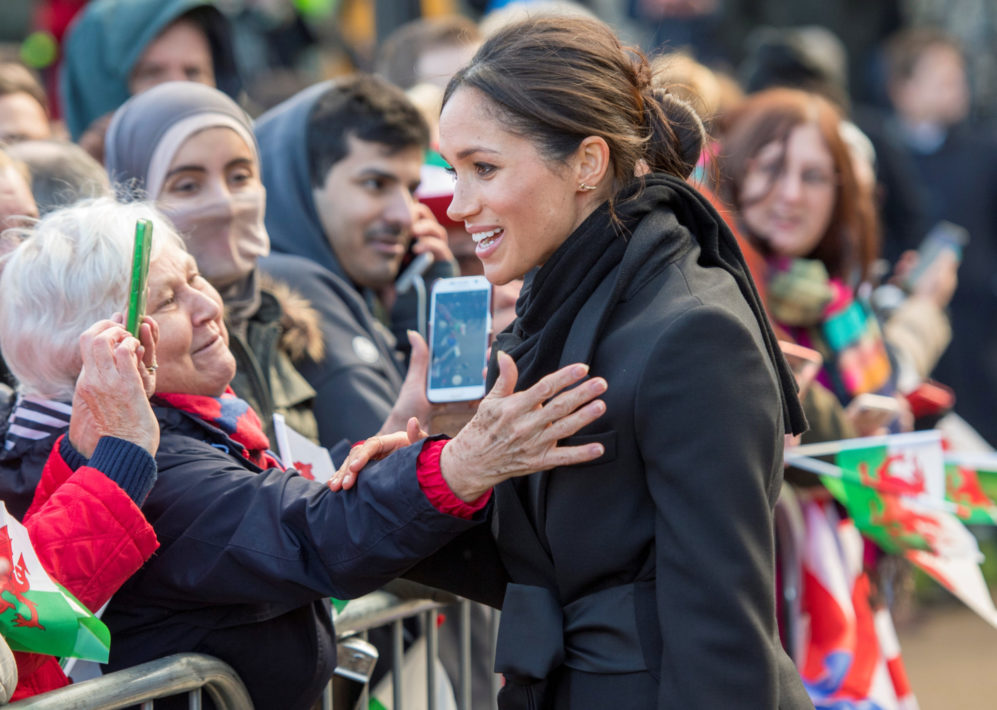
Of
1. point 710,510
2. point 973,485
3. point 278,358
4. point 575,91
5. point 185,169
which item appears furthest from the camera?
point 973,485

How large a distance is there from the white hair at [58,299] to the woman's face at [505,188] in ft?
2.35

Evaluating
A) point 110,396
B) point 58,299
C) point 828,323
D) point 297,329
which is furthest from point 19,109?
point 828,323

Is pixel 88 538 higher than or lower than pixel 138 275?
lower

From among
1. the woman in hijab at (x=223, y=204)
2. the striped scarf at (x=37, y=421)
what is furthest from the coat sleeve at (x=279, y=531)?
the woman in hijab at (x=223, y=204)

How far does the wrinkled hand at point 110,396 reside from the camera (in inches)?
88.1

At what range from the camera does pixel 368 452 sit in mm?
2316

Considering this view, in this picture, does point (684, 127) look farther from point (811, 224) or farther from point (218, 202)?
point (811, 224)

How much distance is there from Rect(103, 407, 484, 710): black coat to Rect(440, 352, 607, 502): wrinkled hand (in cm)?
13

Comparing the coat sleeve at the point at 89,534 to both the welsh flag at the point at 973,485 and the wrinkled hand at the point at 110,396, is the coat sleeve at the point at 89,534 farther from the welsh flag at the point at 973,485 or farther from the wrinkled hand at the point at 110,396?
the welsh flag at the point at 973,485

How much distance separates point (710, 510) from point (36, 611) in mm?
1092

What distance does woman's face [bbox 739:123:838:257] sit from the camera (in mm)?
4215

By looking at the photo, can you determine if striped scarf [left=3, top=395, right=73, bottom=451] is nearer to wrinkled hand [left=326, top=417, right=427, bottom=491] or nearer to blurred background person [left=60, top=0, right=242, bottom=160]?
wrinkled hand [left=326, top=417, right=427, bottom=491]

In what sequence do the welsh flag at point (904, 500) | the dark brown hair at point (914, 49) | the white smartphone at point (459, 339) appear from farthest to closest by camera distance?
the dark brown hair at point (914, 49) < the welsh flag at point (904, 500) < the white smartphone at point (459, 339)

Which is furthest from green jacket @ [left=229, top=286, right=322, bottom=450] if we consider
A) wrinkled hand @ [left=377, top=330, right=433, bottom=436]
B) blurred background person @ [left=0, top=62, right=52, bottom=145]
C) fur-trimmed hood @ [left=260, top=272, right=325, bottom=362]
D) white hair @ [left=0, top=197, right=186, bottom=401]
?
blurred background person @ [left=0, top=62, right=52, bottom=145]
